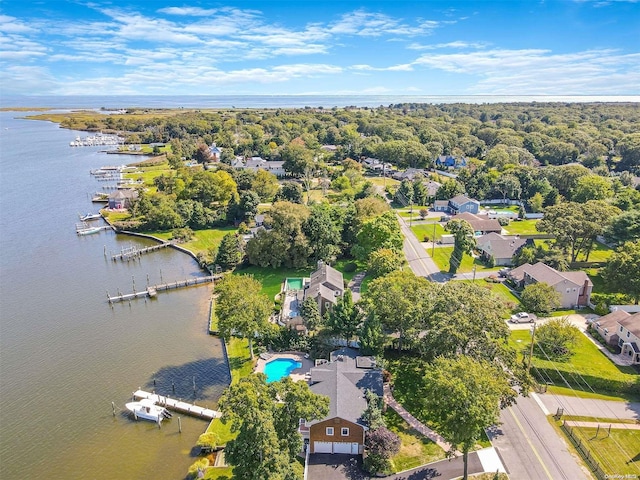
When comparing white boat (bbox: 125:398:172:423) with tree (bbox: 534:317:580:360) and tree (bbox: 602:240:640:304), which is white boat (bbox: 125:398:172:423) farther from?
tree (bbox: 602:240:640:304)

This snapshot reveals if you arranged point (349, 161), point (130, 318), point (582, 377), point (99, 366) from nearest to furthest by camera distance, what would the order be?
point (582, 377) → point (99, 366) → point (130, 318) → point (349, 161)

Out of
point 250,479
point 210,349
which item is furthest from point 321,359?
point 250,479

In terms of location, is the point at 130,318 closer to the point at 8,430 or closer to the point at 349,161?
the point at 8,430

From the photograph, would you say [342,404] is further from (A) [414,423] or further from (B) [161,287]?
(B) [161,287]

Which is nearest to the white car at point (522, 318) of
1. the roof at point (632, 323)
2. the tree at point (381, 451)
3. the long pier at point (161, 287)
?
the roof at point (632, 323)

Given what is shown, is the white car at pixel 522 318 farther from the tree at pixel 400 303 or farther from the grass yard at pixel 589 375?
the tree at pixel 400 303

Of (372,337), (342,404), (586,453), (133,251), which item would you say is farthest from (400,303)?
(133,251)

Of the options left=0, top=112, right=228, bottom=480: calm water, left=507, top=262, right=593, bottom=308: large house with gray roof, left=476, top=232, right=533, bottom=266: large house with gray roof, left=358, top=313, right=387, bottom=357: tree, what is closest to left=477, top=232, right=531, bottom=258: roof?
left=476, top=232, right=533, bottom=266: large house with gray roof
